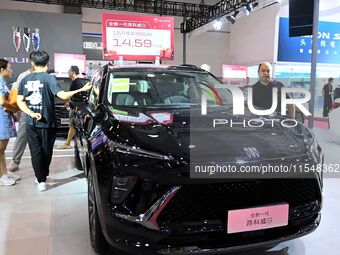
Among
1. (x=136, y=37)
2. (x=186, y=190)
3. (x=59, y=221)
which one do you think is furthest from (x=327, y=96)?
(x=186, y=190)

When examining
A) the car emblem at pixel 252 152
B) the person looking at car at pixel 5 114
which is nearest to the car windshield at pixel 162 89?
the car emblem at pixel 252 152

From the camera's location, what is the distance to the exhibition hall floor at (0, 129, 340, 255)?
2230mm

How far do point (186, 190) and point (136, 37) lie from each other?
5996 mm

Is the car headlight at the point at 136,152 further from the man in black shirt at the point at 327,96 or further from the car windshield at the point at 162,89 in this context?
the man in black shirt at the point at 327,96

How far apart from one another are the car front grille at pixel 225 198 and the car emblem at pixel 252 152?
125 millimetres

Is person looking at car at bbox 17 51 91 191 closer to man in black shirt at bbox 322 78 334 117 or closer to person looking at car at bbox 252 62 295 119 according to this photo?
person looking at car at bbox 252 62 295 119

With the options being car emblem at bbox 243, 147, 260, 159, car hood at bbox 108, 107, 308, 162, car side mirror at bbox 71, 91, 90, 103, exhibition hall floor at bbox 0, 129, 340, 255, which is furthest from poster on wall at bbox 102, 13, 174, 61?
car emblem at bbox 243, 147, 260, 159

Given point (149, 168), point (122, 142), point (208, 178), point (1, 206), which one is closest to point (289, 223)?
point (208, 178)

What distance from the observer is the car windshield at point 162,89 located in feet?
8.31

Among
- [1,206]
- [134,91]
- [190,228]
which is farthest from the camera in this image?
[1,206]

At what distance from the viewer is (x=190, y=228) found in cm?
155

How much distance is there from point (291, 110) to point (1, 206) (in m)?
2.92

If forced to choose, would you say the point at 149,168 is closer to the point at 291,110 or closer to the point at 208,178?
the point at 208,178

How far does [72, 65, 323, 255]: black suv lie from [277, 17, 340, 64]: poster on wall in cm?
878
